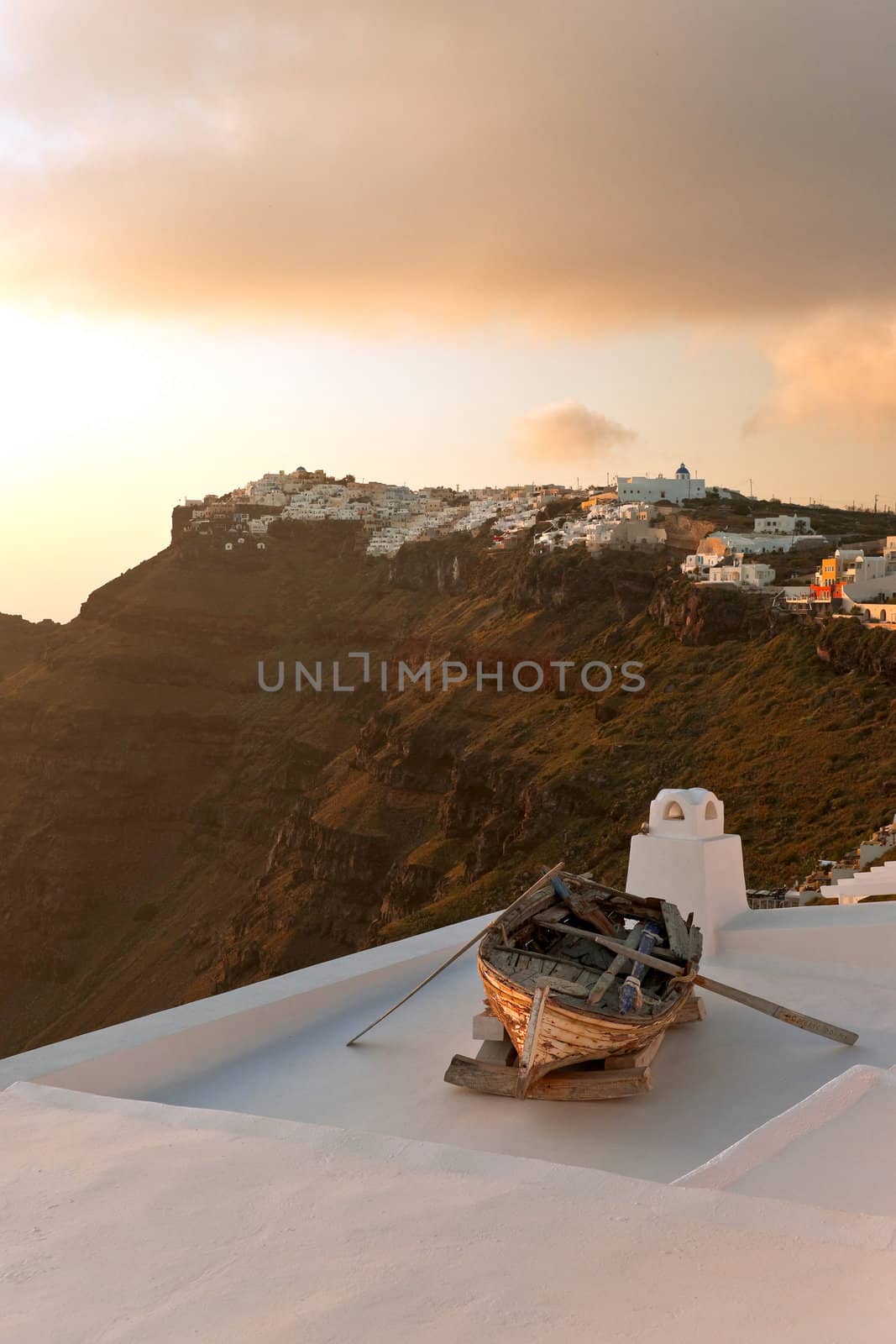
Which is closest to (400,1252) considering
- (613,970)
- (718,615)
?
(613,970)

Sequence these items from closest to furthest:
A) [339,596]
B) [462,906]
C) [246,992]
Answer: [246,992] → [462,906] → [339,596]

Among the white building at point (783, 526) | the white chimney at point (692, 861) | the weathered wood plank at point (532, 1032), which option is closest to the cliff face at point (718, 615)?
the white building at point (783, 526)

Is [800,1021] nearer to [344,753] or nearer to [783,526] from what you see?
[783,526]

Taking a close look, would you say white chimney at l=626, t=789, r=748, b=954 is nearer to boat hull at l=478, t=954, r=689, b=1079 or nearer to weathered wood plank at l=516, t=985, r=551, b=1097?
boat hull at l=478, t=954, r=689, b=1079

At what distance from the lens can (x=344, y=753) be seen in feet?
216

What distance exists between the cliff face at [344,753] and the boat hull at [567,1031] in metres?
24.5

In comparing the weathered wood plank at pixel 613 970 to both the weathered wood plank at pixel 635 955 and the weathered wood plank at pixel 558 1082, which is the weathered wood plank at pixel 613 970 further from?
the weathered wood plank at pixel 558 1082

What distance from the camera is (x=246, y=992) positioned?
7.02 m

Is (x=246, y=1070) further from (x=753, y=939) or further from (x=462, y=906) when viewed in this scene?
(x=462, y=906)

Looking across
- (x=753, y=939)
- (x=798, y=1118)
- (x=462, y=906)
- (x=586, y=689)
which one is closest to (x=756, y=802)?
(x=462, y=906)

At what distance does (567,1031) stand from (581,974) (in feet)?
2.22

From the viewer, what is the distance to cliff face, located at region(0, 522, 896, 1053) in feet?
127

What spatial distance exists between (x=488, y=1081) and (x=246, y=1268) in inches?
132

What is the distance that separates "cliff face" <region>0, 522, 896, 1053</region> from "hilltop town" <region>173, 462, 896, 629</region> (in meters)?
1.87
